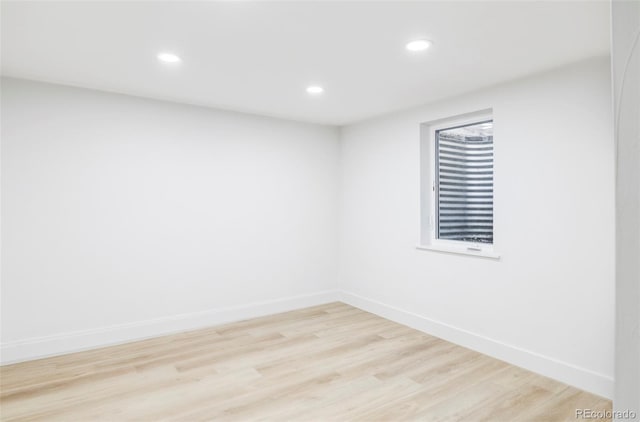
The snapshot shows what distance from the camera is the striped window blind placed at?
3.45 m

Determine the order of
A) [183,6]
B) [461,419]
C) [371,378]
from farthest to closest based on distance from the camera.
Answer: [371,378]
[461,419]
[183,6]

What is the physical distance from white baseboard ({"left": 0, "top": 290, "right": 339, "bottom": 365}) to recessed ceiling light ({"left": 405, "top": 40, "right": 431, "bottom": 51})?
10.4 ft

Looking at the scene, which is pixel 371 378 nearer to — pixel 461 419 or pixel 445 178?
pixel 461 419

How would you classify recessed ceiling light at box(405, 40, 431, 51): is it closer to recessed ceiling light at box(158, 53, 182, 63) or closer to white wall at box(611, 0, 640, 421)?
recessed ceiling light at box(158, 53, 182, 63)

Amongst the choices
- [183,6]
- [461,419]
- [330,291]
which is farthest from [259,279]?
[183,6]

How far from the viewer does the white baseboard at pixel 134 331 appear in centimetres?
307

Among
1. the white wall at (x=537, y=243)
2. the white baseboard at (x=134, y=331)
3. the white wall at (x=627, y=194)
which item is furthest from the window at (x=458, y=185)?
the white wall at (x=627, y=194)

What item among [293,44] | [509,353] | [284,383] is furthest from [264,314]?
[293,44]

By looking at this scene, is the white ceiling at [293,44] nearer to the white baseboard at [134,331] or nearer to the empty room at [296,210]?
the empty room at [296,210]

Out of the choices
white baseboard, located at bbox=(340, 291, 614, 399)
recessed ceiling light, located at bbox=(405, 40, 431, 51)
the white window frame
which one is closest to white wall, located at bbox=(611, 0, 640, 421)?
recessed ceiling light, located at bbox=(405, 40, 431, 51)

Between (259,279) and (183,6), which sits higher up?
(183,6)

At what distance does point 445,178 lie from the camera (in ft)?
12.8

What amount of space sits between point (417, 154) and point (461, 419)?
2505 mm

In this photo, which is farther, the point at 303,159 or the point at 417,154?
the point at 303,159
